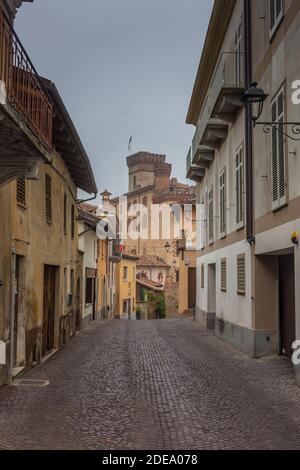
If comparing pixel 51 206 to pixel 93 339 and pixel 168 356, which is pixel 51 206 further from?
pixel 93 339

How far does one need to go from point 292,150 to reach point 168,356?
6608 millimetres

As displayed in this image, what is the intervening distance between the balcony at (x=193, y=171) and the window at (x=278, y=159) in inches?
488

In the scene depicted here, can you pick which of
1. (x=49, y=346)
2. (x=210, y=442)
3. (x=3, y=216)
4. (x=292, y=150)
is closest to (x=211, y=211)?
(x=49, y=346)

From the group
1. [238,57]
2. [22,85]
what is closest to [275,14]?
[238,57]

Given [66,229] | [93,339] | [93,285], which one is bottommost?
[93,339]

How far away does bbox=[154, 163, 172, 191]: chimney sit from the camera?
76.8m

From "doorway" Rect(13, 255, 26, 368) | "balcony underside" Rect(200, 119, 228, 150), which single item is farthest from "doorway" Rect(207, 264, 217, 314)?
"doorway" Rect(13, 255, 26, 368)

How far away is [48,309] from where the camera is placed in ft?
51.3

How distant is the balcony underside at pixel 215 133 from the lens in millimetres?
18672

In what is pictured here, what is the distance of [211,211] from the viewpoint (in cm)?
2258

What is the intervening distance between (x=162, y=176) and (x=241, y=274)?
62.4m

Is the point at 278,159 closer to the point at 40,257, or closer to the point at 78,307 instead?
the point at 40,257

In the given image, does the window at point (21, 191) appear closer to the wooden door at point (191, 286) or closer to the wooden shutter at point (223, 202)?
the wooden shutter at point (223, 202)

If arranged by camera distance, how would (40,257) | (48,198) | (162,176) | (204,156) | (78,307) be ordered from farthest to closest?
(162,176) → (78,307) → (204,156) → (48,198) → (40,257)
